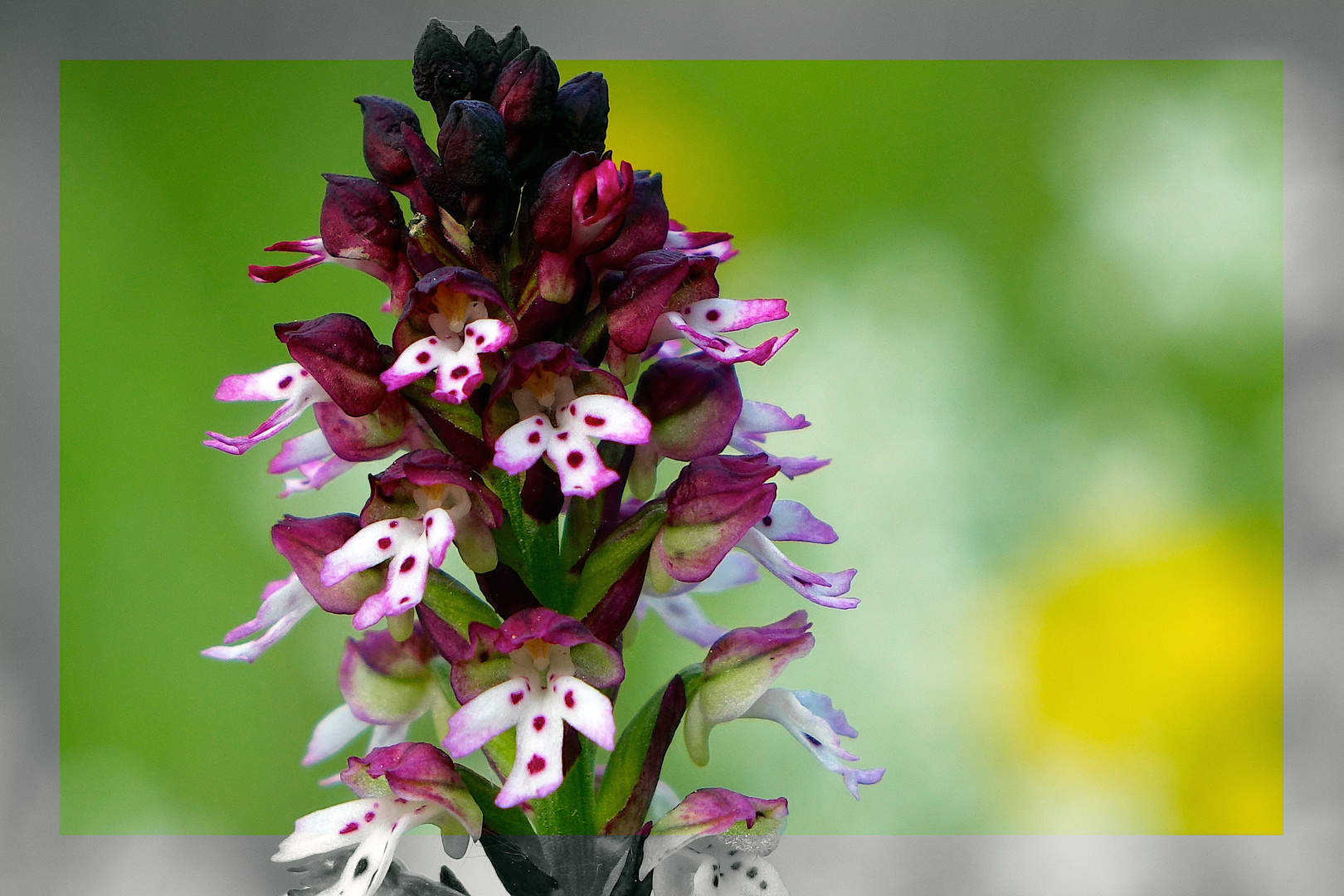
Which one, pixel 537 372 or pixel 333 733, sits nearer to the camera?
pixel 537 372

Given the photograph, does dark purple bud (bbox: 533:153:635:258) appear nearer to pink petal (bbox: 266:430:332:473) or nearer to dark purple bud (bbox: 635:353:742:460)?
dark purple bud (bbox: 635:353:742:460)

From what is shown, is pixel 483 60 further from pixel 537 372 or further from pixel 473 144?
pixel 537 372

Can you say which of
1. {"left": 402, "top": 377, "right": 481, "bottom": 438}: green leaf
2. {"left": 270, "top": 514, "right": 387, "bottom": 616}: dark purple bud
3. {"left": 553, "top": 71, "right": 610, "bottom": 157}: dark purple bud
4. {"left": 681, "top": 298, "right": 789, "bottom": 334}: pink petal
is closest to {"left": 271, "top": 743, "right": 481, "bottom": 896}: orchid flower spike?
{"left": 270, "top": 514, "right": 387, "bottom": 616}: dark purple bud

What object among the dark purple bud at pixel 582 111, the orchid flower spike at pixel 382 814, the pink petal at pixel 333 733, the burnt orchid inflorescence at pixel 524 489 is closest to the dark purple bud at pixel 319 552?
Answer: the burnt orchid inflorescence at pixel 524 489

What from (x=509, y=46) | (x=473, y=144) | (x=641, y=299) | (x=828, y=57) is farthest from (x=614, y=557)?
(x=828, y=57)

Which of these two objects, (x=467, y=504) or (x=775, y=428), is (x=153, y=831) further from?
(x=775, y=428)

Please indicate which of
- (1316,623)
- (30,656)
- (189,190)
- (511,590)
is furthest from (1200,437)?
(30,656)

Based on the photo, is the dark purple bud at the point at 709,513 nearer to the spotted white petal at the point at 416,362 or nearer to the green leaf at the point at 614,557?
the green leaf at the point at 614,557
